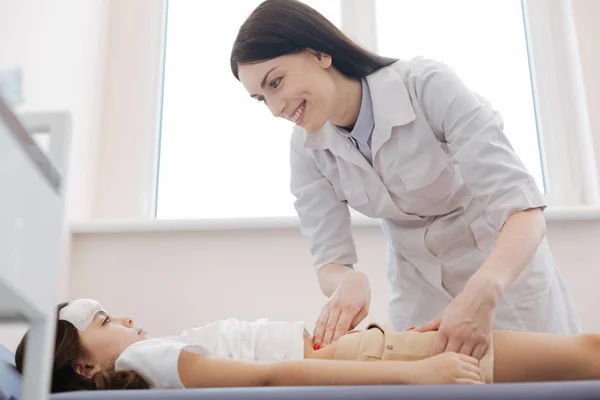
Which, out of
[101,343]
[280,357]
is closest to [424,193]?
[280,357]

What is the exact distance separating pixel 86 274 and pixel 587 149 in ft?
5.79

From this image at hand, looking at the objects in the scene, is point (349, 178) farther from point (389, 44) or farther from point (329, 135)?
point (389, 44)

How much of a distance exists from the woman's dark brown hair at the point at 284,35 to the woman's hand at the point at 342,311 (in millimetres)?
513

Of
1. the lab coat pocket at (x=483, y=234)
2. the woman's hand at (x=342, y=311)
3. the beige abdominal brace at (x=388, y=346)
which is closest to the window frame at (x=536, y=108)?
the lab coat pocket at (x=483, y=234)

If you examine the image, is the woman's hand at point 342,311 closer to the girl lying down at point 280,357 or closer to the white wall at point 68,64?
the girl lying down at point 280,357

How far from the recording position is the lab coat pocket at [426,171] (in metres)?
1.50

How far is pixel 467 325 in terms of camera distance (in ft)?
3.82

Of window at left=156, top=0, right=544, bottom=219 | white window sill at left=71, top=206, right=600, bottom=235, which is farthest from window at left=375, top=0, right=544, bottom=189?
white window sill at left=71, top=206, right=600, bottom=235

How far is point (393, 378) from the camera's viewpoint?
3.66 feet

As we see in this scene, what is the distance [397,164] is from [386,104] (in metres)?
0.14

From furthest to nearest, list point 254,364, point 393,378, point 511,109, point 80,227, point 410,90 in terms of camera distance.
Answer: point 511,109 < point 80,227 < point 410,90 < point 254,364 < point 393,378

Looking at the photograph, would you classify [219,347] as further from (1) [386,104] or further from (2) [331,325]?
(1) [386,104]

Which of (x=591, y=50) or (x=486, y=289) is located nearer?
(x=486, y=289)

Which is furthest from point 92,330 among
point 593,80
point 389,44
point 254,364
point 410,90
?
point 593,80
